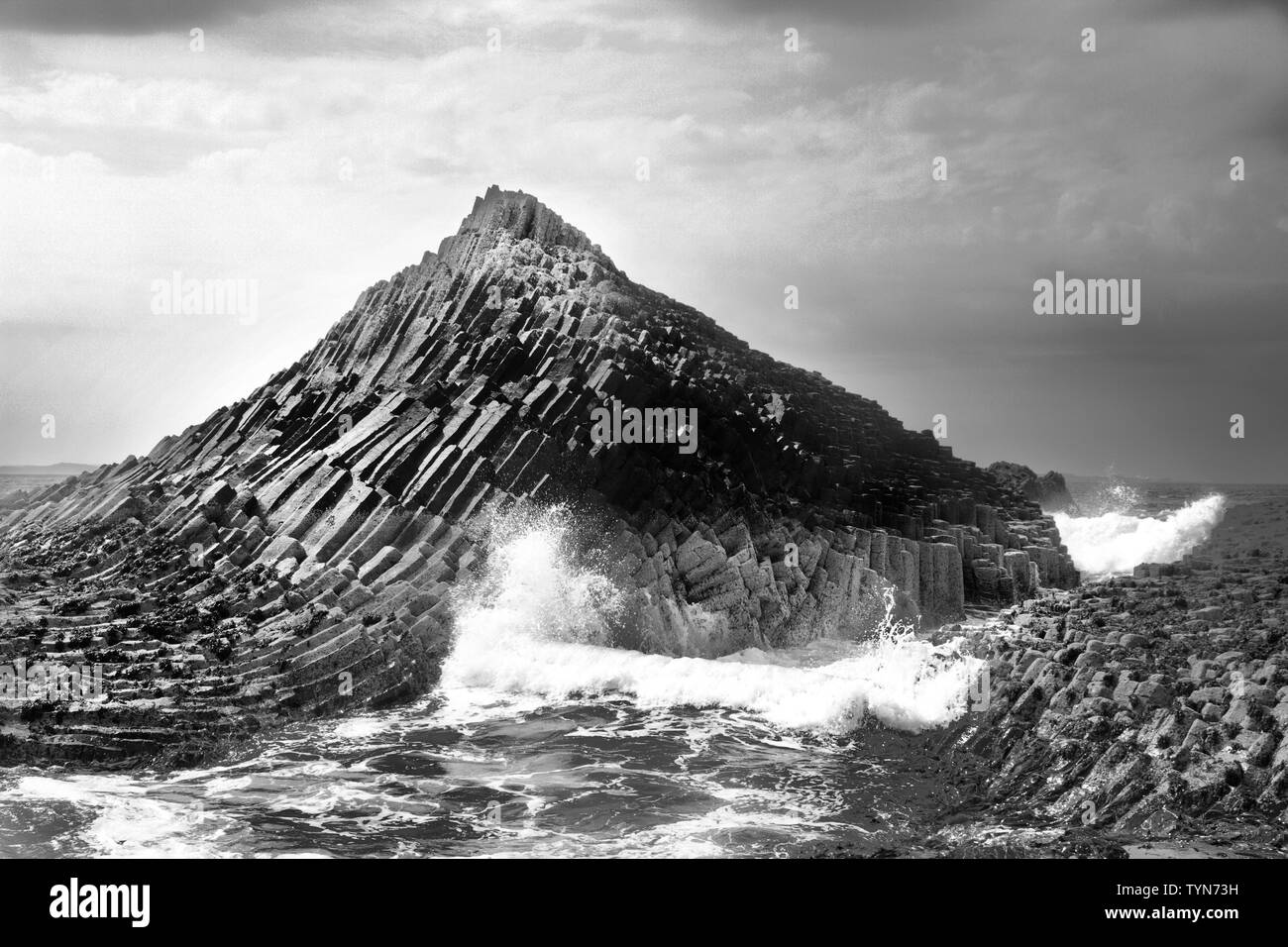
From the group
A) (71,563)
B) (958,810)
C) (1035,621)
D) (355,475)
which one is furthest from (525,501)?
(958,810)

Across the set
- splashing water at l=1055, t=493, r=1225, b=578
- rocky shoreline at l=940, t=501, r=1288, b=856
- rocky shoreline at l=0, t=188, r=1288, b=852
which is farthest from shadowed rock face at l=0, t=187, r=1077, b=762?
rocky shoreline at l=940, t=501, r=1288, b=856

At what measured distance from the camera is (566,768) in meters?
20.6

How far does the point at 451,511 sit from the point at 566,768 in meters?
11.0

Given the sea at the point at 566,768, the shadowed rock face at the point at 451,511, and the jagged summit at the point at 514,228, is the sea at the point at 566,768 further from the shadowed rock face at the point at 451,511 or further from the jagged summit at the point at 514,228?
the jagged summit at the point at 514,228

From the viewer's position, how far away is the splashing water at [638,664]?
22.4 meters

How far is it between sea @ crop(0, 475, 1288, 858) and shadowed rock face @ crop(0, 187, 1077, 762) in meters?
1.16

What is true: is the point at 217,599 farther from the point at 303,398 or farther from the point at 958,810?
the point at 958,810

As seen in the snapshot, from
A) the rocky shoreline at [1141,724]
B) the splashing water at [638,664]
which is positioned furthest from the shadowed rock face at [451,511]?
the rocky shoreline at [1141,724]

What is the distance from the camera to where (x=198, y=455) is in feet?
122

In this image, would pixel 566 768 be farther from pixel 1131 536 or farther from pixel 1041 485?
pixel 1041 485

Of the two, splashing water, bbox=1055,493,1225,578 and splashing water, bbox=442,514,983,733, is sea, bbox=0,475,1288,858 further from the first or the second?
splashing water, bbox=1055,493,1225,578

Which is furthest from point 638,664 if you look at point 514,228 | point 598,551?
point 514,228

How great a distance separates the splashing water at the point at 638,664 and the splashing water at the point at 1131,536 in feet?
55.7

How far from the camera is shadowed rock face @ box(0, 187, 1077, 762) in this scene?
2386 cm
